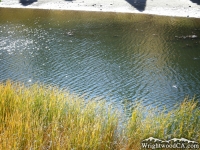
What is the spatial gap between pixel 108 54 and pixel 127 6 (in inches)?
564

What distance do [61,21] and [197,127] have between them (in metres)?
22.3

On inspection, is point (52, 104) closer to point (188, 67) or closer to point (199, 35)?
point (188, 67)

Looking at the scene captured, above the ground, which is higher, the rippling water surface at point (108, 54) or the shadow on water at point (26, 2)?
the shadow on water at point (26, 2)

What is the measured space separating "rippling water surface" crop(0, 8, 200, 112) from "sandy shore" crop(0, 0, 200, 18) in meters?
1.58

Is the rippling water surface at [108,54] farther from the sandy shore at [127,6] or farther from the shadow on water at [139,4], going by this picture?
the shadow on water at [139,4]

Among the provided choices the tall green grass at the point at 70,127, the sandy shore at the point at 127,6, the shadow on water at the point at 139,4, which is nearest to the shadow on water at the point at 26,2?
the sandy shore at the point at 127,6

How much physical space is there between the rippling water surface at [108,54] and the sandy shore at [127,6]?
5.19 ft

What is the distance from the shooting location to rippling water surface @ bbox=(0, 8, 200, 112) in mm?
13680

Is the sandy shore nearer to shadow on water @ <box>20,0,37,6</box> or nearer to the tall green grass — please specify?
shadow on water @ <box>20,0,37,6</box>

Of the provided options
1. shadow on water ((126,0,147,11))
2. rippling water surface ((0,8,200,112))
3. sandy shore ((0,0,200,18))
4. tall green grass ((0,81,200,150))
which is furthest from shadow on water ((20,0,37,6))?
tall green grass ((0,81,200,150))

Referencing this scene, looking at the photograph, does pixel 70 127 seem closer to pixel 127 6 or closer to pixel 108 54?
pixel 108 54

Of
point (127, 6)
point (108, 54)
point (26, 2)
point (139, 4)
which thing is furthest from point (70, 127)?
point (26, 2)

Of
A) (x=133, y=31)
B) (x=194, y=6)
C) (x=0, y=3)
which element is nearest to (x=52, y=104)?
(x=133, y=31)

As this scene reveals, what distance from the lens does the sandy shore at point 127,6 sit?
97.2 feet
